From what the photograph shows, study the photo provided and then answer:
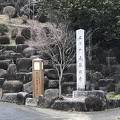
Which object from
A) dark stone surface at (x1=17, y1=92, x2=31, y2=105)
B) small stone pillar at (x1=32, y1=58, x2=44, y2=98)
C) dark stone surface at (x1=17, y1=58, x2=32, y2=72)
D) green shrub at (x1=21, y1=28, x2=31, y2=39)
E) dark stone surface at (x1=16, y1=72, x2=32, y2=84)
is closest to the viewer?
dark stone surface at (x1=17, y1=92, x2=31, y2=105)

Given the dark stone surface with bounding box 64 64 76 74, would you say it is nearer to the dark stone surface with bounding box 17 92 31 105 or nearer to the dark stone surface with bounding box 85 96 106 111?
the dark stone surface with bounding box 17 92 31 105

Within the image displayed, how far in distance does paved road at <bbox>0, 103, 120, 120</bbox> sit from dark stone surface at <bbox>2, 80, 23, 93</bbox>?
7789mm

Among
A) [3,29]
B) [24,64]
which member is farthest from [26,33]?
[24,64]

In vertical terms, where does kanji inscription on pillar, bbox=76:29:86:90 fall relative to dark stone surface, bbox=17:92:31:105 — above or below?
above

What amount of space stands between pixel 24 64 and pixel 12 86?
4677mm

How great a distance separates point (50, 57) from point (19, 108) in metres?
13.1

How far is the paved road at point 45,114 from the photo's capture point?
16969 millimetres

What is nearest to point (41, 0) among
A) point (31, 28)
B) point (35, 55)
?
point (31, 28)

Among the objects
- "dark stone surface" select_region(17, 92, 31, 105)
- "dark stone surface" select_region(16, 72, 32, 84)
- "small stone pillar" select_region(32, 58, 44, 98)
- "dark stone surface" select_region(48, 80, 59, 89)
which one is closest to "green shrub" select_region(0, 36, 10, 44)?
"dark stone surface" select_region(16, 72, 32, 84)

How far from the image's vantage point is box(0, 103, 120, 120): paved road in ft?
55.7

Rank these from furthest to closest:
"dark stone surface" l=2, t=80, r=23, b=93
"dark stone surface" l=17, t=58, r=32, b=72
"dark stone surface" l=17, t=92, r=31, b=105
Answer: "dark stone surface" l=17, t=58, r=32, b=72 → "dark stone surface" l=2, t=80, r=23, b=93 → "dark stone surface" l=17, t=92, r=31, b=105

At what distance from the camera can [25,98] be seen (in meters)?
21.4

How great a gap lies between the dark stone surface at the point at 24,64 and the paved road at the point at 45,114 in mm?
12427

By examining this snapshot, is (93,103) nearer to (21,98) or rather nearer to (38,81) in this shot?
(21,98)
